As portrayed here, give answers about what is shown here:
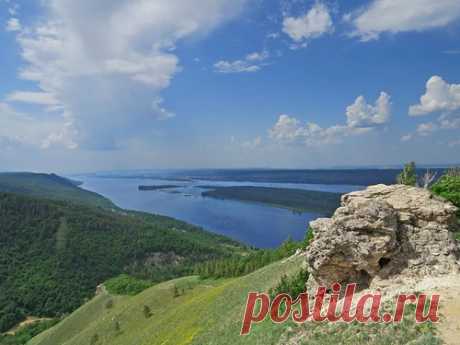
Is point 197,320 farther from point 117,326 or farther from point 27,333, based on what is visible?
point 27,333

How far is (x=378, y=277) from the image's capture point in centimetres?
1941

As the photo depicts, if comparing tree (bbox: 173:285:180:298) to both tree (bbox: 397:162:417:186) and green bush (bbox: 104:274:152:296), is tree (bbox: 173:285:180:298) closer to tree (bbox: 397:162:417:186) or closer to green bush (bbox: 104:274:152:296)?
tree (bbox: 397:162:417:186)

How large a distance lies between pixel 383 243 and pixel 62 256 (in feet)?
569

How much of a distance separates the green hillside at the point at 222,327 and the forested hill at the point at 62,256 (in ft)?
189

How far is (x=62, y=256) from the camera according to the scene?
536 ft

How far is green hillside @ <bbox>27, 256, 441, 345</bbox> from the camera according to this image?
1409 centimetres

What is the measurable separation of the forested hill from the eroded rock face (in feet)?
461

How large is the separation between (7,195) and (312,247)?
211 meters

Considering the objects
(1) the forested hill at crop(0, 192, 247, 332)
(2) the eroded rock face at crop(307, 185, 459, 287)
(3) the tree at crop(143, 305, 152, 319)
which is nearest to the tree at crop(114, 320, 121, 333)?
(3) the tree at crop(143, 305, 152, 319)

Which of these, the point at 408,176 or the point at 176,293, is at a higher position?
the point at 408,176

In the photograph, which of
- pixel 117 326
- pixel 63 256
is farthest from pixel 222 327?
pixel 63 256

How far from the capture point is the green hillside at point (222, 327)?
46.2ft

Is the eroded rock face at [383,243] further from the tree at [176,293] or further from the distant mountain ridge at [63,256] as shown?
the distant mountain ridge at [63,256]

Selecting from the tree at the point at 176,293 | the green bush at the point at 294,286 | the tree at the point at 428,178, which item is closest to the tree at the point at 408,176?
the tree at the point at 428,178
